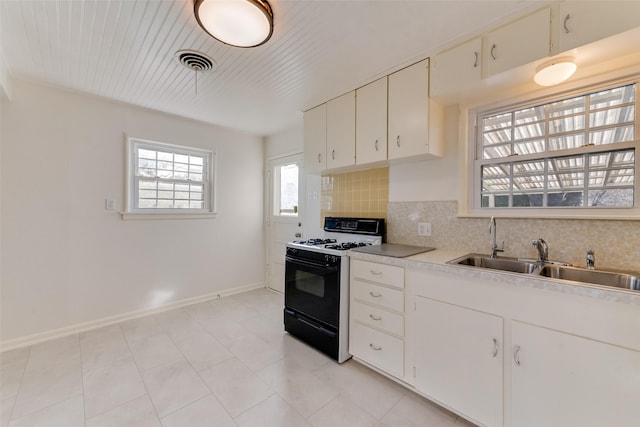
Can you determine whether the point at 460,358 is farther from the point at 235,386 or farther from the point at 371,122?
the point at 371,122

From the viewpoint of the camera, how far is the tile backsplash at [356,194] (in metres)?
2.60

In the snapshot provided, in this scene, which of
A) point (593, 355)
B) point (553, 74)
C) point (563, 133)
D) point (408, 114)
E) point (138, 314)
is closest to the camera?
point (593, 355)

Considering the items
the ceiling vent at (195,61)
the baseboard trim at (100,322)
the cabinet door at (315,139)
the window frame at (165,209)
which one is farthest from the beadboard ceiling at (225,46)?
the baseboard trim at (100,322)

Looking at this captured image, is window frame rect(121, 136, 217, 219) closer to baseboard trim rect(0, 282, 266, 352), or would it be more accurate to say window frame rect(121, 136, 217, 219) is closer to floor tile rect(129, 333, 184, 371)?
baseboard trim rect(0, 282, 266, 352)

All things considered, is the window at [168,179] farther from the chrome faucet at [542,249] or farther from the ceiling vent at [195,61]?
the chrome faucet at [542,249]

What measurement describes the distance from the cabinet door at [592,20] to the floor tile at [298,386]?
248 centimetres

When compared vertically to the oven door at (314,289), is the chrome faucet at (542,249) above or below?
above

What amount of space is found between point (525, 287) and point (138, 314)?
11.9 ft

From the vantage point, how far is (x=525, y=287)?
4.24ft

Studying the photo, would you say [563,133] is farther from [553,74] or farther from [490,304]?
[490,304]

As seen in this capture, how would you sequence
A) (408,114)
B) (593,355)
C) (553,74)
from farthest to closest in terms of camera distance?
(408,114) → (553,74) → (593,355)

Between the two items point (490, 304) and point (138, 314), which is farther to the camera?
point (138, 314)

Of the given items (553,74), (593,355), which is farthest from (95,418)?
(553,74)

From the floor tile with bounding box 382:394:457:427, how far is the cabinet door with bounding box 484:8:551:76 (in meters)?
2.13
